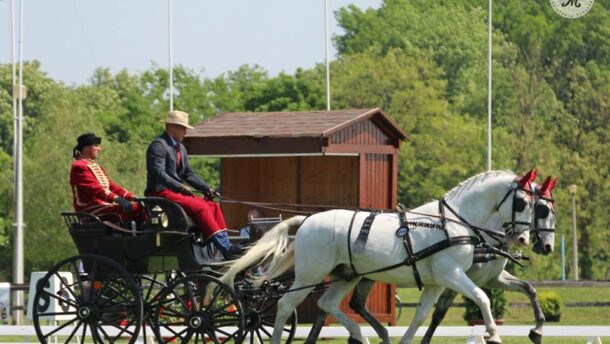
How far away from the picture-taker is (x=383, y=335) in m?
13.6

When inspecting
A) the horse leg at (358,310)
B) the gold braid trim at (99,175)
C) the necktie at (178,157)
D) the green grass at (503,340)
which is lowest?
the green grass at (503,340)

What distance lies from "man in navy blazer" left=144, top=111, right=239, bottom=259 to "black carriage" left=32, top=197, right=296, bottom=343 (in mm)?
137

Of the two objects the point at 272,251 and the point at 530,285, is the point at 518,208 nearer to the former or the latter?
the point at 530,285

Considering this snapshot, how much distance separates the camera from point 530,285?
14523mm

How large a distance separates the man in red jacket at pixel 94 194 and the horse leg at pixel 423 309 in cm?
276

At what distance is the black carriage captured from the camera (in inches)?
540

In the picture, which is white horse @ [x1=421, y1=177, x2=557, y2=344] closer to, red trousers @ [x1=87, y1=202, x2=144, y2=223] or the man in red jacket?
red trousers @ [x1=87, y1=202, x2=144, y2=223]

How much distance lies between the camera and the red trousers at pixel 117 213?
46.5 feet

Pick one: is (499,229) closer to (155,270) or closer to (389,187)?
(155,270)

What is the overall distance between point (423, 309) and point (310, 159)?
250 inches

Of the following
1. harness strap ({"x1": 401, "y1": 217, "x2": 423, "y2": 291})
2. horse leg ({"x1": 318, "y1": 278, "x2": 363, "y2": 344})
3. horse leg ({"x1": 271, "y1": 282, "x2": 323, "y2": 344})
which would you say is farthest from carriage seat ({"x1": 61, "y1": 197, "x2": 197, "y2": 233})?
harness strap ({"x1": 401, "y1": 217, "x2": 423, "y2": 291})

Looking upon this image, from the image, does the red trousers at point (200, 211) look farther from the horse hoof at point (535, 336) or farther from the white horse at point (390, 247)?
the horse hoof at point (535, 336)

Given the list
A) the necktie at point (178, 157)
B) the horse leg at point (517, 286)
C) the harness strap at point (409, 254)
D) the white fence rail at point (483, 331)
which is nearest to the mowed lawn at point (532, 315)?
the white fence rail at point (483, 331)

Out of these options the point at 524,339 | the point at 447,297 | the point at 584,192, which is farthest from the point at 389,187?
the point at 584,192
